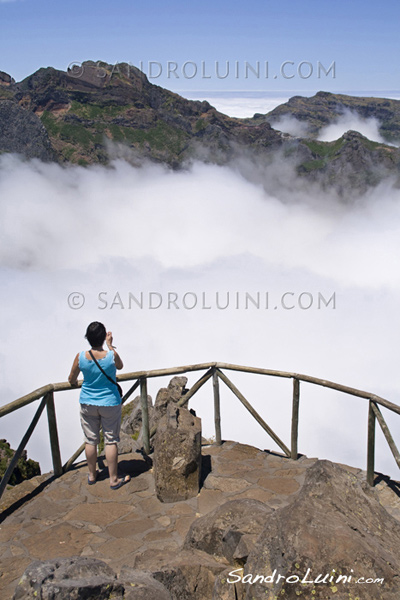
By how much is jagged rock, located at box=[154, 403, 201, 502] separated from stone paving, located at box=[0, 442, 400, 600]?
143 millimetres

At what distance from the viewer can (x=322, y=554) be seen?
3318 millimetres

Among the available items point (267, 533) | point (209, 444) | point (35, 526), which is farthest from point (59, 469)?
point (267, 533)

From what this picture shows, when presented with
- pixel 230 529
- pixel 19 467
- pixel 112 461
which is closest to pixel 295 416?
pixel 112 461

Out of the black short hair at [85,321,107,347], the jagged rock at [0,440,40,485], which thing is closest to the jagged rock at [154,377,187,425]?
the black short hair at [85,321,107,347]

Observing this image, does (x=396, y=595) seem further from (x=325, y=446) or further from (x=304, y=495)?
(x=325, y=446)

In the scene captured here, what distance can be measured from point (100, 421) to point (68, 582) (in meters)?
3.27

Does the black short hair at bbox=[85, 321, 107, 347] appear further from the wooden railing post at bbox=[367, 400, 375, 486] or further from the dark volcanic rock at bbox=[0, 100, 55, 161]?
the dark volcanic rock at bbox=[0, 100, 55, 161]

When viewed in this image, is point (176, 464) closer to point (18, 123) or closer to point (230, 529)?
point (230, 529)

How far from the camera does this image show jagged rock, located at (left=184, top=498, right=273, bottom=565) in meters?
4.38

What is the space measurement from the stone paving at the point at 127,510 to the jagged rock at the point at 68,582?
3.56 ft

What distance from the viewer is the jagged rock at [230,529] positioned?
438cm

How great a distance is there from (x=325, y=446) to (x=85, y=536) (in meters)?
182

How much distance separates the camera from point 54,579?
11.1ft

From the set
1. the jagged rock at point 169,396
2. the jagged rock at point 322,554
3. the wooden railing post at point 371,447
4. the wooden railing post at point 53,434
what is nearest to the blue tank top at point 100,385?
the wooden railing post at point 53,434
